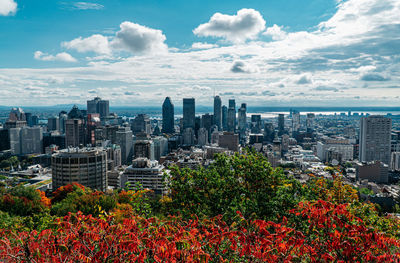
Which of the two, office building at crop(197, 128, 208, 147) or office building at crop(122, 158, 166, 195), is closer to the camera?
office building at crop(122, 158, 166, 195)

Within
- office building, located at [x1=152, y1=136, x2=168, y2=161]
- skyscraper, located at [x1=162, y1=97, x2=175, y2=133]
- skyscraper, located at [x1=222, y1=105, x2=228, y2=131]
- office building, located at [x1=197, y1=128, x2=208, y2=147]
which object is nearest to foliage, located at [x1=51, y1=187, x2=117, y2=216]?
office building, located at [x1=152, y1=136, x2=168, y2=161]

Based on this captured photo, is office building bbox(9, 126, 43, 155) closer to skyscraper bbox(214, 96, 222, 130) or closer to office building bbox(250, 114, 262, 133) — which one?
skyscraper bbox(214, 96, 222, 130)

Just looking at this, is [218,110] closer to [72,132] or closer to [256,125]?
[256,125]

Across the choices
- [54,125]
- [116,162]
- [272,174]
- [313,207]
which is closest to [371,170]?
[116,162]

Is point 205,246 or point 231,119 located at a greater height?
point 205,246

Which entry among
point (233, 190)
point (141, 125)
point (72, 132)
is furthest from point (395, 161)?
point (141, 125)

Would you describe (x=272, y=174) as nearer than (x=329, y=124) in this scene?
Yes

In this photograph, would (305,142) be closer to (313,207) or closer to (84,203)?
(84,203)
